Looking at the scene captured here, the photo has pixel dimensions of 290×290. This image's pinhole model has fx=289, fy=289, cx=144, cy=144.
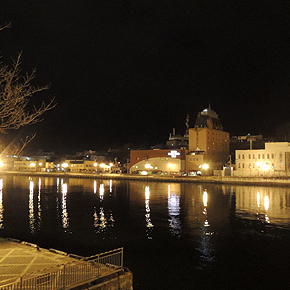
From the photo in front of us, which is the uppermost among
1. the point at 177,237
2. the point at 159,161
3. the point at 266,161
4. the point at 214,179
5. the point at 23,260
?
the point at 159,161

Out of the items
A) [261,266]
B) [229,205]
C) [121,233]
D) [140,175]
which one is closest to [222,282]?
[261,266]

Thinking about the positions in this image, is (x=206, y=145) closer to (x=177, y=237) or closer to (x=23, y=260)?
(x=177, y=237)

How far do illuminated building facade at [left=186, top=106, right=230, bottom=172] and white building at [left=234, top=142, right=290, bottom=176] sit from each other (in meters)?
10.1

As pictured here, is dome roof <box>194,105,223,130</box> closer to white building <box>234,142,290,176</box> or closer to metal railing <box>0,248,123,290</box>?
white building <box>234,142,290,176</box>

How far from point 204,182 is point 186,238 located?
159 feet

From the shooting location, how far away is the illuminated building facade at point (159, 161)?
77.6 metres

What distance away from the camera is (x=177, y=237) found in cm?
1945

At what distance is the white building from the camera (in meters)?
65.5

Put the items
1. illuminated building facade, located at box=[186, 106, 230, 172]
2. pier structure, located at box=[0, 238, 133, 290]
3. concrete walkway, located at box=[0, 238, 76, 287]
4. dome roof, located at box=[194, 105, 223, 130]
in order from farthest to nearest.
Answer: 1. dome roof, located at box=[194, 105, 223, 130]
2. illuminated building facade, located at box=[186, 106, 230, 172]
3. concrete walkway, located at box=[0, 238, 76, 287]
4. pier structure, located at box=[0, 238, 133, 290]

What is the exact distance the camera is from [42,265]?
1040cm

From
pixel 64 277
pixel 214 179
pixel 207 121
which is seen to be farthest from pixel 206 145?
pixel 64 277

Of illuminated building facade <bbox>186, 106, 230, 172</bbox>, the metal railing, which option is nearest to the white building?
illuminated building facade <bbox>186, 106, 230, 172</bbox>

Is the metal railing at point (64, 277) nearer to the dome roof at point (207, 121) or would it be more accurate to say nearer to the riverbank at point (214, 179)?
the riverbank at point (214, 179)

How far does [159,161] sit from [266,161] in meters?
27.4
